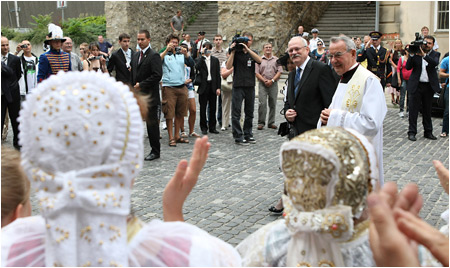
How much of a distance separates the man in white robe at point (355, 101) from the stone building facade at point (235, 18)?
1731 centimetres

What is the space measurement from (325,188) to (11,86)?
340 inches

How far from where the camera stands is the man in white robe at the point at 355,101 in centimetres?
461

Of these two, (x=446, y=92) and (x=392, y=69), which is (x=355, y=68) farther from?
(x=392, y=69)

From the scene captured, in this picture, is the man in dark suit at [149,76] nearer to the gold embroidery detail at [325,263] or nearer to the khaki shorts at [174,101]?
the khaki shorts at [174,101]

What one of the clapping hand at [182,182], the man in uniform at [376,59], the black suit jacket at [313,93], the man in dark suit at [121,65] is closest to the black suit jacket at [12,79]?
the man in dark suit at [121,65]

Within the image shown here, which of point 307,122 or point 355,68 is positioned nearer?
point 355,68

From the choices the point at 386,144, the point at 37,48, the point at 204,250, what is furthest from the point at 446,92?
the point at 37,48

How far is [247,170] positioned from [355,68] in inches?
143

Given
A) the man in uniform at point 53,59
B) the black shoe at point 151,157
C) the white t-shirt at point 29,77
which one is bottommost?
the black shoe at point 151,157

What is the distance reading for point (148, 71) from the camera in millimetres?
9016

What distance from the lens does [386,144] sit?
406 inches

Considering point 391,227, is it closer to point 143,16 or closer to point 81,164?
point 81,164

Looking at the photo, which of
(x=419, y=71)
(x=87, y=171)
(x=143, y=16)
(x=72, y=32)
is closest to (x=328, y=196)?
(x=87, y=171)

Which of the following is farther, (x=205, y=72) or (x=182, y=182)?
(x=205, y=72)
